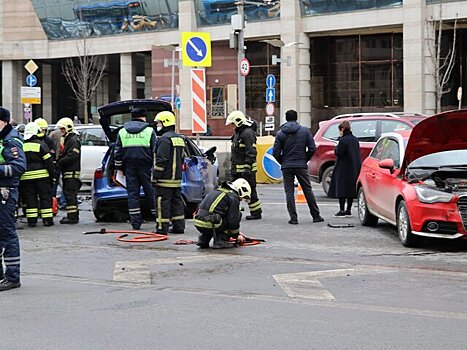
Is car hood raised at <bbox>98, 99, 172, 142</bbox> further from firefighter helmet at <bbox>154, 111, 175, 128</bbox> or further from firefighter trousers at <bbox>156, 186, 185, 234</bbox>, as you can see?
firefighter trousers at <bbox>156, 186, 185, 234</bbox>

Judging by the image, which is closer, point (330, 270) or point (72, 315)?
point (72, 315)

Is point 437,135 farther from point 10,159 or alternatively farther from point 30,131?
point 30,131

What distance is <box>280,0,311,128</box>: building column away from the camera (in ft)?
146

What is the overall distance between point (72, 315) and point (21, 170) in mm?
1925

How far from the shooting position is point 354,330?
6141mm

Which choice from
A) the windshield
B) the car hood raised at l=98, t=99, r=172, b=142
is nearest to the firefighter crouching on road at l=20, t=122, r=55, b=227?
the car hood raised at l=98, t=99, r=172, b=142

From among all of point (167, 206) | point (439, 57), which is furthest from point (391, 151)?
point (439, 57)

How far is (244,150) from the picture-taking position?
13430mm

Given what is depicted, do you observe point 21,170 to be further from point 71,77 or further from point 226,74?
point 71,77

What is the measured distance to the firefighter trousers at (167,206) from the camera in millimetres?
11664

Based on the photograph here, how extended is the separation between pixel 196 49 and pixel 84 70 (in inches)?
1505

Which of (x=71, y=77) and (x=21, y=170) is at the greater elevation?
(x=71, y=77)

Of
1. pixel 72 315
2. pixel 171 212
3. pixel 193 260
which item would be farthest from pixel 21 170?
pixel 171 212

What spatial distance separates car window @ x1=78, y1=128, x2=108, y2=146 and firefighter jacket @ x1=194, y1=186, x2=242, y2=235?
1154 cm
